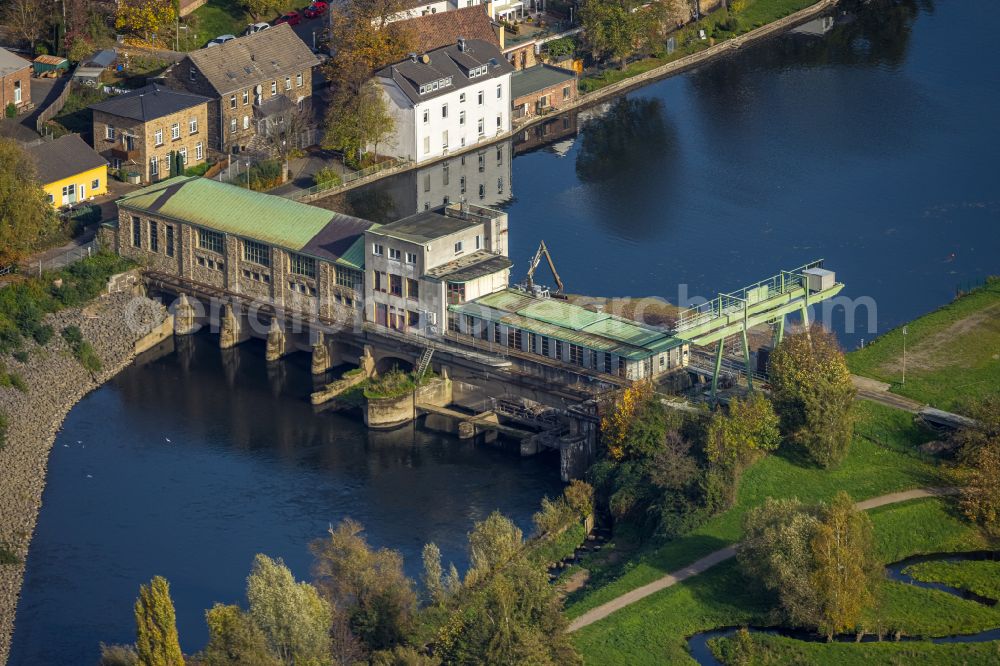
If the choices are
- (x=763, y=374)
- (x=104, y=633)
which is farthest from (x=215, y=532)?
(x=763, y=374)

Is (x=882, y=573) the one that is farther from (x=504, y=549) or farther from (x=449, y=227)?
(x=449, y=227)

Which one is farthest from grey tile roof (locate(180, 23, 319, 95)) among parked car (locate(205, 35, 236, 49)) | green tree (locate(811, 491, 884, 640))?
green tree (locate(811, 491, 884, 640))

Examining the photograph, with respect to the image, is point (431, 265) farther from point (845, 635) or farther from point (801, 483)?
point (845, 635)

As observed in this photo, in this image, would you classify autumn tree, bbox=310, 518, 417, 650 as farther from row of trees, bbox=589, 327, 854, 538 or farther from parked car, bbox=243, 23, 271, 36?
parked car, bbox=243, 23, 271, 36

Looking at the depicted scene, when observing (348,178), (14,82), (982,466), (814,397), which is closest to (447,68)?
(348,178)

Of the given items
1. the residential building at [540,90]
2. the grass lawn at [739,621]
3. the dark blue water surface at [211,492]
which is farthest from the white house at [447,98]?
the grass lawn at [739,621]

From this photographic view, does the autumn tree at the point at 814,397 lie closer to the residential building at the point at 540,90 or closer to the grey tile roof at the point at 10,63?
the residential building at the point at 540,90
